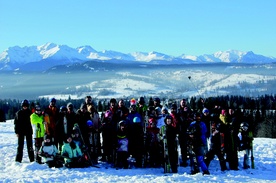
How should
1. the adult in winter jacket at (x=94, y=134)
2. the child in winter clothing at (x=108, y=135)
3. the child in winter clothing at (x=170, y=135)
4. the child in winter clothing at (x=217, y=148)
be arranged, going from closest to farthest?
1. the child in winter clothing at (x=170, y=135)
2. the child in winter clothing at (x=217, y=148)
3. the child in winter clothing at (x=108, y=135)
4. the adult in winter jacket at (x=94, y=134)

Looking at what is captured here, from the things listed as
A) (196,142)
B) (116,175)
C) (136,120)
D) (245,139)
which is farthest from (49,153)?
(245,139)

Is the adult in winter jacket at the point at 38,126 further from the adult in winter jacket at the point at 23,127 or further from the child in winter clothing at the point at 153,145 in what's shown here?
the child in winter clothing at the point at 153,145

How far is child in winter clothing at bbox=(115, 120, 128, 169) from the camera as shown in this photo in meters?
14.6

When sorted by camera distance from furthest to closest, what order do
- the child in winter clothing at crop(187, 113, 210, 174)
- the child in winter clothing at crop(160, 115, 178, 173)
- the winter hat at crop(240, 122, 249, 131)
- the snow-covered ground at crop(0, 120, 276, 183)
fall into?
the winter hat at crop(240, 122, 249, 131) → the child in winter clothing at crop(160, 115, 178, 173) → the child in winter clothing at crop(187, 113, 210, 174) → the snow-covered ground at crop(0, 120, 276, 183)

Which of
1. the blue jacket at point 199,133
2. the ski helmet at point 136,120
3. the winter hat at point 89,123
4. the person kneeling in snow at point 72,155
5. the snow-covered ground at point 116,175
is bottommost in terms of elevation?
the snow-covered ground at point 116,175

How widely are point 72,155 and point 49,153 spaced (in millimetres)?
949

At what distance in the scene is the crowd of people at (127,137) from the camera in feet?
46.3

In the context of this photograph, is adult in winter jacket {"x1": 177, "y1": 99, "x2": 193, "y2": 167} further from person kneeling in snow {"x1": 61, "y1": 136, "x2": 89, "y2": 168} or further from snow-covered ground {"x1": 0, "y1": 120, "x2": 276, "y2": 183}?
person kneeling in snow {"x1": 61, "y1": 136, "x2": 89, "y2": 168}

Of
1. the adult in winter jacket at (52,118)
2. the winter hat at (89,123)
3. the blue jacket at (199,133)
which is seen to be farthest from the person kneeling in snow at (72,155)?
the blue jacket at (199,133)

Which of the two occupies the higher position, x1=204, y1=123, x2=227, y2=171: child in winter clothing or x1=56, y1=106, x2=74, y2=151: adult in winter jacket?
x1=56, y1=106, x2=74, y2=151: adult in winter jacket

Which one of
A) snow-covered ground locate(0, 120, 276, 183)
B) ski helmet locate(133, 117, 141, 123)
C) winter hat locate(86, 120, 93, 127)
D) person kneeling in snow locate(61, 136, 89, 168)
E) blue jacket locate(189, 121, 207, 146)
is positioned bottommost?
snow-covered ground locate(0, 120, 276, 183)

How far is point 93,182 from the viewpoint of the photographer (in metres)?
12.2

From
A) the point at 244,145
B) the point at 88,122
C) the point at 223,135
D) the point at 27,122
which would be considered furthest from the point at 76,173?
the point at 244,145

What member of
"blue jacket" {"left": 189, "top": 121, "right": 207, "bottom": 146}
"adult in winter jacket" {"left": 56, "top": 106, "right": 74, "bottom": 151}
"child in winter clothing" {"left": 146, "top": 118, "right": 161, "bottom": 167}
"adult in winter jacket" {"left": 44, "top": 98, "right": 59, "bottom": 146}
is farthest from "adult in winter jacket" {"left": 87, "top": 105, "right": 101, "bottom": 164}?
"blue jacket" {"left": 189, "top": 121, "right": 207, "bottom": 146}
